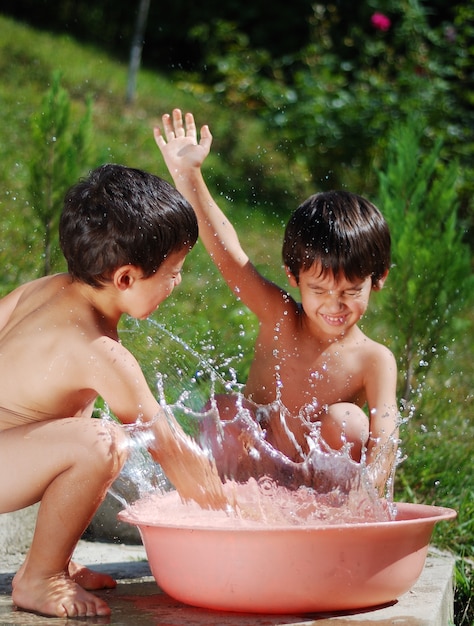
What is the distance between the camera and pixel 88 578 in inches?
99.0

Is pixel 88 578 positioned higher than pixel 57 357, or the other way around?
pixel 57 357

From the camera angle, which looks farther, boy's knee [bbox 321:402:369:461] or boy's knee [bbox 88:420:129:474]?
boy's knee [bbox 321:402:369:461]

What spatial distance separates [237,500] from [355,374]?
60cm

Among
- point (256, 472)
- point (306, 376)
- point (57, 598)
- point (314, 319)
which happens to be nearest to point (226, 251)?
point (314, 319)

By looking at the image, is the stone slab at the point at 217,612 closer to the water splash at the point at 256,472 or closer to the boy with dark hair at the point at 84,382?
the boy with dark hair at the point at 84,382

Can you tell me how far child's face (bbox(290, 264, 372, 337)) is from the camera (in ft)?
9.24

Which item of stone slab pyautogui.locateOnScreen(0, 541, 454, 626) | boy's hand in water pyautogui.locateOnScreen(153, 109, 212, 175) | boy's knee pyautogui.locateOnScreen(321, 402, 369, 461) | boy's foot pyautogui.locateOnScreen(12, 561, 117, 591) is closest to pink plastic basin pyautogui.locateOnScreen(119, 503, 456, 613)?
stone slab pyautogui.locateOnScreen(0, 541, 454, 626)

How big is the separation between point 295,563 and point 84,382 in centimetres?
65

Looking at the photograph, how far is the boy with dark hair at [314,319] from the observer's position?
2.81 meters

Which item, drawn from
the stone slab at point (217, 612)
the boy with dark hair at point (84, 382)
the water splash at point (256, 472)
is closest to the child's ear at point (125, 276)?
the boy with dark hair at point (84, 382)

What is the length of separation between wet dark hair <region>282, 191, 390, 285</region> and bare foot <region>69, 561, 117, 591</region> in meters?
1.00

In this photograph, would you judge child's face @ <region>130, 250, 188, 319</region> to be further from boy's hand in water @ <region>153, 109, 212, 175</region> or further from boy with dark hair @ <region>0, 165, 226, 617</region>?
boy's hand in water @ <region>153, 109, 212, 175</region>

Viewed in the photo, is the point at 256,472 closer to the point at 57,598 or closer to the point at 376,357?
the point at 376,357

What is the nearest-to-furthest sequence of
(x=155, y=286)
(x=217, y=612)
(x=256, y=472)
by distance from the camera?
(x=217, y=612) < (x=155, y=286) < (x=256, y=472)
